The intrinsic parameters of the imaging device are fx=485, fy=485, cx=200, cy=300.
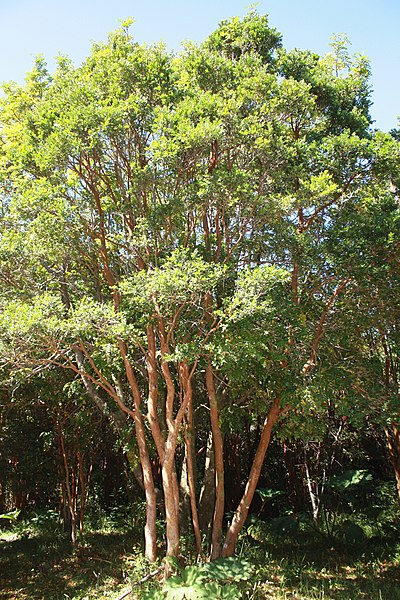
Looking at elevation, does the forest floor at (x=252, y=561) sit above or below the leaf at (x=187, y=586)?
below

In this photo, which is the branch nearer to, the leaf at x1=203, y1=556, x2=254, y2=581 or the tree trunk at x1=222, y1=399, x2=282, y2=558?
the tree trunk at x1=222, y1=399, x2=282, y2=558

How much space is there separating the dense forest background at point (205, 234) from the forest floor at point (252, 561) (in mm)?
763

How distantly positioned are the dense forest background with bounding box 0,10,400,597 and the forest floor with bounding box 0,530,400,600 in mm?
763

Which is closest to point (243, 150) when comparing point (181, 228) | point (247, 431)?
point (181, 228)

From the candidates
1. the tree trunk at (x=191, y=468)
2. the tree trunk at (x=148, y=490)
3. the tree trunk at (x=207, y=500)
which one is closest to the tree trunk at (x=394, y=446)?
the tree trunk at (x=207, y=500)

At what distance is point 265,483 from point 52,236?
26.6ft

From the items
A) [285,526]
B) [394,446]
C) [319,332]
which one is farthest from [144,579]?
[394,446]

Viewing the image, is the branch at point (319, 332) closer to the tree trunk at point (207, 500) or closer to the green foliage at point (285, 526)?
the tree trunk at point (207, 500)

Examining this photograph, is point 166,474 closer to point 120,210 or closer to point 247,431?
point 120,210

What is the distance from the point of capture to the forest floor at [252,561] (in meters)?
6.11

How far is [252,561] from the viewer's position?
7086 mm

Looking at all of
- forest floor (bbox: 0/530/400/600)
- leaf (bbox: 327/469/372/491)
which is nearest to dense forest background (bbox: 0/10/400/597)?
forest floor (bbox: 0/530/400/600)

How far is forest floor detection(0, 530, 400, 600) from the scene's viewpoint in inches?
240

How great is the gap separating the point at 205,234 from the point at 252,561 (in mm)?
4792
